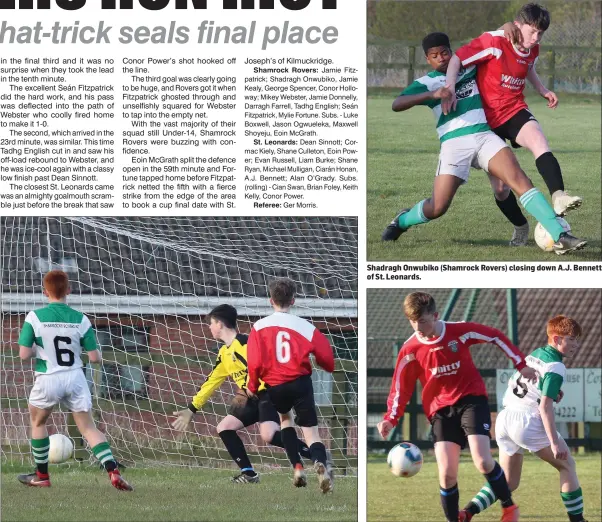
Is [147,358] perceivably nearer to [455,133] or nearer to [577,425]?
[455,133]

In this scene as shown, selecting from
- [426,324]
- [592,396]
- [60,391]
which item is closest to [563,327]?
[426,324]

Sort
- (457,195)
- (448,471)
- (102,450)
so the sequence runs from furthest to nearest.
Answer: (457,195), (102,450), (448,471)

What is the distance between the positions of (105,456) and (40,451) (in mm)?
484

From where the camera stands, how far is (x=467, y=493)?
8.48m

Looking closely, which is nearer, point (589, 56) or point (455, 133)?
point (455, 133)

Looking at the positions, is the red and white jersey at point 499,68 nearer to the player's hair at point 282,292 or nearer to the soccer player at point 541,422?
the soccer player at point 541,422

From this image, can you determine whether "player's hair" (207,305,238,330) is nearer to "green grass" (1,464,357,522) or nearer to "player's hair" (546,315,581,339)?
"green grass" (1,464,357,522)

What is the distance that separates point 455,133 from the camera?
21.0 feet

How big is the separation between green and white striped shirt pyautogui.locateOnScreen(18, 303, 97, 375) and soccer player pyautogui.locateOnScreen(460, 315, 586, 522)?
2732 mm

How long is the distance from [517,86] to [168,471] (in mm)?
3953

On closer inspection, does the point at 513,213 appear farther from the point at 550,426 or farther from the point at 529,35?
the point at 550,426

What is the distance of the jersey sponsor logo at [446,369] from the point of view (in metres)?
5.82

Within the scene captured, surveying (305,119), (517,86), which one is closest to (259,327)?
(305,119)

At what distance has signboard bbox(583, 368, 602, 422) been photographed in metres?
11.9
